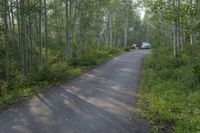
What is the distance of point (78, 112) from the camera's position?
389 inches

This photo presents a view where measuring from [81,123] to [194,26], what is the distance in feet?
34.6

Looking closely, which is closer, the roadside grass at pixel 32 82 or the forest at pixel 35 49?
the roadside grass at pixel 32 82

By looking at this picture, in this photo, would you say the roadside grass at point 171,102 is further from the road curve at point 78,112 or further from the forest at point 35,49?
the forest at point 35,49

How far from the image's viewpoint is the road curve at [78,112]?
8.21m

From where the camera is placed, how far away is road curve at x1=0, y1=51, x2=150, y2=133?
8.21 meters

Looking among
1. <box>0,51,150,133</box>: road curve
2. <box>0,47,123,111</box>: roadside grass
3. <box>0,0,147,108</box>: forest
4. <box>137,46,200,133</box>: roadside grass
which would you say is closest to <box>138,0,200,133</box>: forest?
<box>137,46,200,133</box>: roadside grass

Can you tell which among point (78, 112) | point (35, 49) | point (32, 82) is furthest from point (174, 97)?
point (35, 49)

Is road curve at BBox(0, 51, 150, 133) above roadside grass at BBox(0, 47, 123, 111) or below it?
below

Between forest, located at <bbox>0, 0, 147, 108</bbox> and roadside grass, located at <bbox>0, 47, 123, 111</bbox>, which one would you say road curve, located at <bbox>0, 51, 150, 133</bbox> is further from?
forest, located at <bbox>0, 0, 147, 108</bbox>

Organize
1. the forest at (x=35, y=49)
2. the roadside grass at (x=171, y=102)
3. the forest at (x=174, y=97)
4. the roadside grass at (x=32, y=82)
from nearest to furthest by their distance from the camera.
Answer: the roadside grass at (x=171, y=102)
the forest at (x=174, y=97)
the roadside grass at (x=32, y=82)
the forest at (x=35, y=49)

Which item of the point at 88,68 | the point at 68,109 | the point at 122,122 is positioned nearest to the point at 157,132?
the point at 122,122

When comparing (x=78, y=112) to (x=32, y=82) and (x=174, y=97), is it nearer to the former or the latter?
(x=174, y=97)

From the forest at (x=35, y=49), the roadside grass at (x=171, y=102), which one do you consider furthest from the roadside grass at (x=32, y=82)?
the roadside grass at (x=171, y=102)

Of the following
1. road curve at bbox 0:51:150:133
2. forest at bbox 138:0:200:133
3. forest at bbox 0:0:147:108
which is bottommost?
road curve at bbox 0:51:150:133
